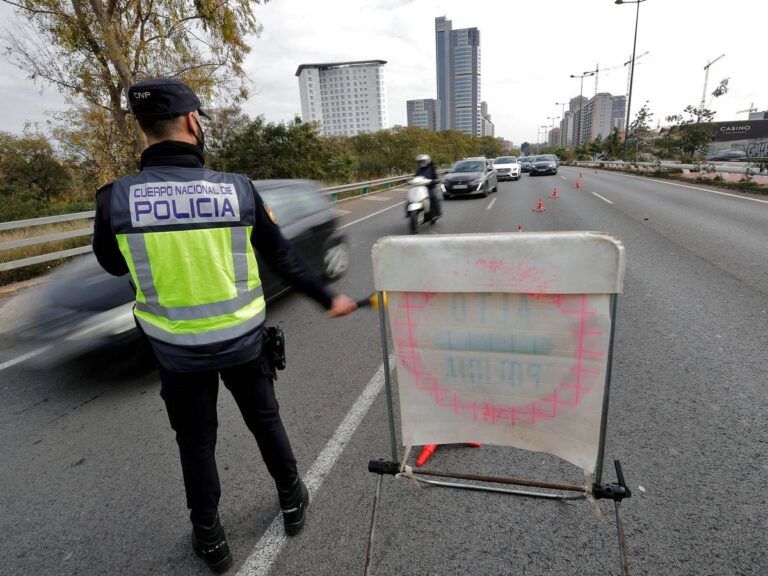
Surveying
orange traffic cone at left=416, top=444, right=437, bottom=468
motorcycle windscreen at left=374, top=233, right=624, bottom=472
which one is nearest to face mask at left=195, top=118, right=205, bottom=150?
motorcycle windscreen at left=374, top=233, right=624, bottom=472

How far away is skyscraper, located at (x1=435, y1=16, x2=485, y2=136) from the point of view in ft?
529

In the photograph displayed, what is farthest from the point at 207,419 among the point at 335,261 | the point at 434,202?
the point at 434,202

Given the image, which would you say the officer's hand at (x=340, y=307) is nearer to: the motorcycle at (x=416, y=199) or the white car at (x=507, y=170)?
the motorcycle at (x=416, y=199)

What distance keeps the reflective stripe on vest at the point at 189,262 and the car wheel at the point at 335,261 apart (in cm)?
470

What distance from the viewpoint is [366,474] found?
254 cm

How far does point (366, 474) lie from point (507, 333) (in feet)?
4.26

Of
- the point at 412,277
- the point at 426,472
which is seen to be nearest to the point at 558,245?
the point at 412,277

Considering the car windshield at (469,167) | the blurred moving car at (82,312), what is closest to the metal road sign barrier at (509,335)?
the blurred moving car at (82,312)

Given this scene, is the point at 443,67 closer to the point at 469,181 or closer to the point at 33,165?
the point at 33,165

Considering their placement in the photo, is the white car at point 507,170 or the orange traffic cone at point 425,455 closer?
the orange traffic cone at point 425,455

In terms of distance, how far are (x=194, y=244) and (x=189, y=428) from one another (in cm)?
81

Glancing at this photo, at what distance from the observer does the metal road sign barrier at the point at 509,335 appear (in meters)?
1.67

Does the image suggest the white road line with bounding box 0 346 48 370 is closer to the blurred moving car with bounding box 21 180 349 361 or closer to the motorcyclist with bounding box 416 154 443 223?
the blurred moving car with bounding box 21 180 349 361

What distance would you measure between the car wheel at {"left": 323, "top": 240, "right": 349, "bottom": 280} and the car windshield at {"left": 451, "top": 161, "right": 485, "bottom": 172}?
1304 centimetres
